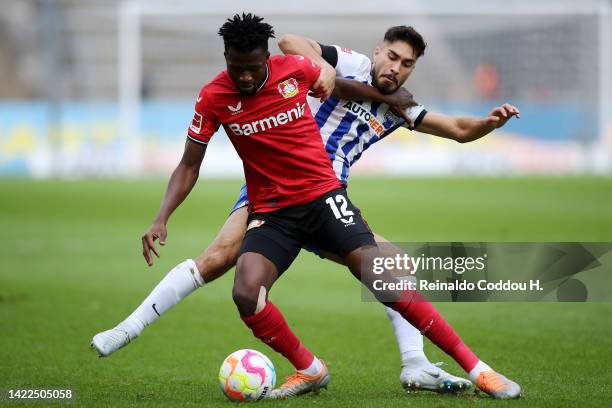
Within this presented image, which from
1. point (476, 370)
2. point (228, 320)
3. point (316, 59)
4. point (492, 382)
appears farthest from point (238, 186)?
point (492, 382)

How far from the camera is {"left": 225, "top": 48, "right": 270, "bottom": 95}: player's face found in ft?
18.4

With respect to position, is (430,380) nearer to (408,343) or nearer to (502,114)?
(408,343)

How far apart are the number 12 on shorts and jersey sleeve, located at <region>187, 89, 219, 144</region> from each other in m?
0.83

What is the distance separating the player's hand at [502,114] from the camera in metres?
6.21

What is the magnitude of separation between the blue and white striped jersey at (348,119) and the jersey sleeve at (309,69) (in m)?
0.52

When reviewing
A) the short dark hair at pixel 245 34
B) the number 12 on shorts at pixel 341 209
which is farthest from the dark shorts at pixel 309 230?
the short dark hair at pixel 245 34

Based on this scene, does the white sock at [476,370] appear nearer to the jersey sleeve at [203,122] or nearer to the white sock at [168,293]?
the white sock at [168,293]

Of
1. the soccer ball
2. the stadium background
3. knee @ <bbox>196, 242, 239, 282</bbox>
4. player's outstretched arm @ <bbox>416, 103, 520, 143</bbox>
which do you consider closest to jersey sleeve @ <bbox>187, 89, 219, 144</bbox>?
knee @ <bbox>196, 242, 239, 282</bbox>

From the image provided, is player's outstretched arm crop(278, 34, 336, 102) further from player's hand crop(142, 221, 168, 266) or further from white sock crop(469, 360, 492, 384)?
white sock crop(469, 360, 492, 384)

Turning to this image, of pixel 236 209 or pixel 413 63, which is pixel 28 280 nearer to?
pixel 236 209

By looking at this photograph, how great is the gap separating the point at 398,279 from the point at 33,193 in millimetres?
20559

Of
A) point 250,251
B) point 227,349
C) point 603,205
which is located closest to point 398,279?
point 250,251

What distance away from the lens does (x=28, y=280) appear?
12320 millimetres

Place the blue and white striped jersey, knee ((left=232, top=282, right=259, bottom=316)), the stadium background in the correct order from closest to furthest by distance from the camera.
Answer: knee ((left=232, top=282, right=259, bottom=316))
the blue and white striped jersey
the stadium background
